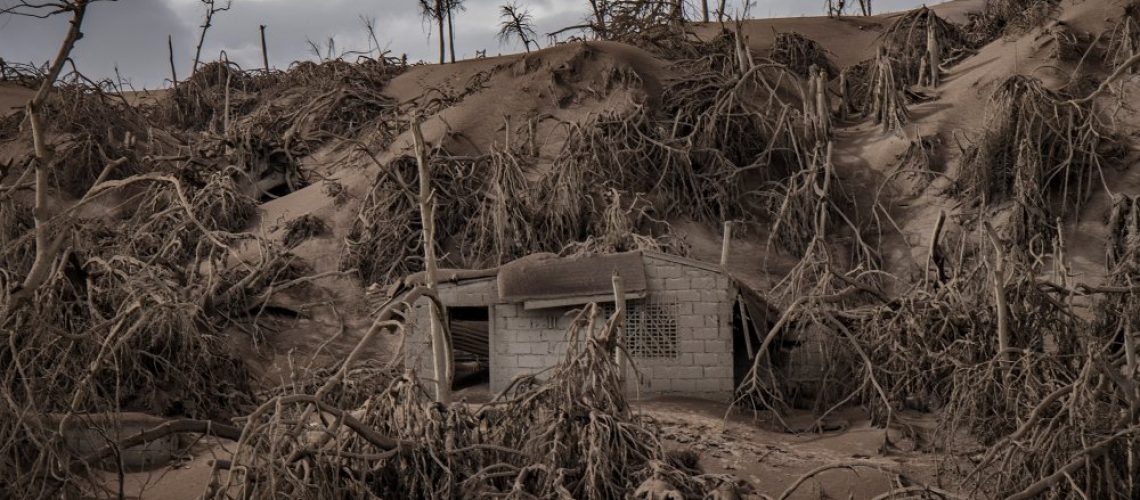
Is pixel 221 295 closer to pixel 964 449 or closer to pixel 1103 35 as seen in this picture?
pixel 964 449

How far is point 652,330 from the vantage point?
15.6 metres

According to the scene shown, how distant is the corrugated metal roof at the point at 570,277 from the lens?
15.6 m

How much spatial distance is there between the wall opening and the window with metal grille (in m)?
1.86

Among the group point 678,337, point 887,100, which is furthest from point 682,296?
point 887,100

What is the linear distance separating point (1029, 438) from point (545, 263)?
6046 millimetres

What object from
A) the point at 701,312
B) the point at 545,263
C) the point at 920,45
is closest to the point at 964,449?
the point at 701,312

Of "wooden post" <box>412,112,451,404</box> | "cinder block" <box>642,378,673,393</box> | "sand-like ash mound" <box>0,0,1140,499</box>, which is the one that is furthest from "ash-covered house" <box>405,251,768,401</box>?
"wooden post" <box>412,112,451,404</box>

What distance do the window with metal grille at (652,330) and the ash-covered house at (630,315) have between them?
1 cm

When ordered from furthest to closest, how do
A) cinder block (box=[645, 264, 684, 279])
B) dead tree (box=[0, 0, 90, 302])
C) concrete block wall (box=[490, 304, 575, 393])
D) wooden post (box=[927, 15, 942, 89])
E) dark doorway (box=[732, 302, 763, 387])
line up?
wooden post (box=[927, 15, 942, 89])
dark doorway (box=[732, 302, 763, 387])
concrete block wall (box=[490, 304, 575, 393])
cinder block (box=[645, 264, 684, 279])
dead tree (box=[0, 0, 90, 302])

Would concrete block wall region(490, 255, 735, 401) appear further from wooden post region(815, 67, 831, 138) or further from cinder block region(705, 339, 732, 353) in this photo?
wooden post region(815, 67, 831, 138)

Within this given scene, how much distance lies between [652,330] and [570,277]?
1.10 m

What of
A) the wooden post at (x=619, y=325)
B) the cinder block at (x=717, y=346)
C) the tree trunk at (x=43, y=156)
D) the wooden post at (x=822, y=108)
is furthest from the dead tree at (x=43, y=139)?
the wooden post at (x=822, y=108)

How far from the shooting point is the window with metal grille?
15539 mm

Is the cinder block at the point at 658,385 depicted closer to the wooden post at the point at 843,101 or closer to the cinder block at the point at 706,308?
the cinder block at the point at 706,308
